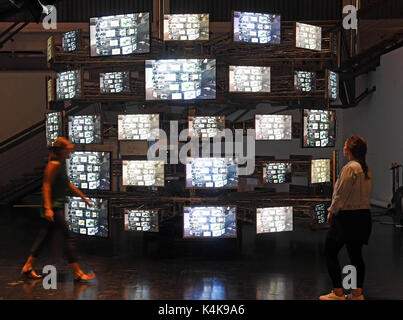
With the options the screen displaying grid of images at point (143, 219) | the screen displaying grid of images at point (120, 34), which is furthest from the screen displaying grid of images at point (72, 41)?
the screen displaying grid of images at point (143, 219)

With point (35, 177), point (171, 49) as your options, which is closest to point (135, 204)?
point (171, 49)

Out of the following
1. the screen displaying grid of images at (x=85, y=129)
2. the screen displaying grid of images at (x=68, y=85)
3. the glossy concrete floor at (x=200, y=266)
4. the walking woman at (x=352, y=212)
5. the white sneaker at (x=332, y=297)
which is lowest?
the glossy concrete floor at (x=200, y=266)

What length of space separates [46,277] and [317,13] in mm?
12158

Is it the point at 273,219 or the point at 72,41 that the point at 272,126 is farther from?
the point at 72,41

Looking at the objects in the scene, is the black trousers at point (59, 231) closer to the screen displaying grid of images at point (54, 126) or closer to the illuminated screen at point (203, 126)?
the illuminated screen at point (203, 126)

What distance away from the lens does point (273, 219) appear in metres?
7.35

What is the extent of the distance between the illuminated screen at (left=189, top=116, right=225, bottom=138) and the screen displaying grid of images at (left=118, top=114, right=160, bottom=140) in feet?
1.64

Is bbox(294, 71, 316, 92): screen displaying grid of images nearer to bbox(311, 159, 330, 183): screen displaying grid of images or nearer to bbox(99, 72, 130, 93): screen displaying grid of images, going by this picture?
bbox(311, 159, 330, 183): screen displaying grid of images

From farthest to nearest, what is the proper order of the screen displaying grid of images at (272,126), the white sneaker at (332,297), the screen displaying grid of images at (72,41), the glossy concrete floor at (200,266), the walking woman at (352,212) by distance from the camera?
the screen displaying grid of images at (72,41) < the screen displaying grid of images at (272,126) < the glossy concrete floor at (200,266) < the white sneaker at (332,297) < the walking woman at (352,212)

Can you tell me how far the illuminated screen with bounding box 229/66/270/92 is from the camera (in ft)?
24.1

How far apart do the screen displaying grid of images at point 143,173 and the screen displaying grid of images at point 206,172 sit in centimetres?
47

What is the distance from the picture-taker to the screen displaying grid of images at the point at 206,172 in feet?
23.0
